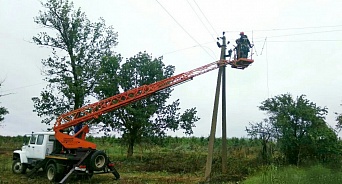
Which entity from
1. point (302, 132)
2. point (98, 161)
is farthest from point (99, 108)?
point (302, 132)

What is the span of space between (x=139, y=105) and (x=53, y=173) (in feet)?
34.8

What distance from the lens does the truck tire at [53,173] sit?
15.5m

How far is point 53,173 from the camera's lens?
1576cm

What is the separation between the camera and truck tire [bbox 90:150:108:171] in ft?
51.5

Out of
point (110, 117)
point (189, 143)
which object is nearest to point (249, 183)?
point (110, 117)

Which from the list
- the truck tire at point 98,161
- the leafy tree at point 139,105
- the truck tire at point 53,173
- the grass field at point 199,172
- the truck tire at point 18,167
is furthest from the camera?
the leafy tree at point 139,105

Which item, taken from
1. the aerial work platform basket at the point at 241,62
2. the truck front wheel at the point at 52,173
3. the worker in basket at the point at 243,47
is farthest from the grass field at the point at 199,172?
the worker in basket at the point at 243,47

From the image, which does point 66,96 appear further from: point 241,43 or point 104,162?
point 241,43

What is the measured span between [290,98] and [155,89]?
30.0 feet

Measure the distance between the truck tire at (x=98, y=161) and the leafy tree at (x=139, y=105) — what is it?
27.9 ft

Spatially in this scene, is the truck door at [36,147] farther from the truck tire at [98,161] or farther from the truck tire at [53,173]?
the truck tire at [98,161]

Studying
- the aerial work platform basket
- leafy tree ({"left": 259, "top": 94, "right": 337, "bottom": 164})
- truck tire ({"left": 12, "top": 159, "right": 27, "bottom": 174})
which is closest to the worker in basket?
the aerial work platform basket

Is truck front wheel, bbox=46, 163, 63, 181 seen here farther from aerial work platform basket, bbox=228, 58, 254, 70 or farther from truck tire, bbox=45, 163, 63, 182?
aerial work platform basket, bbox=228, 58, 254, 70

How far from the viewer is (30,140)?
18094 mm
